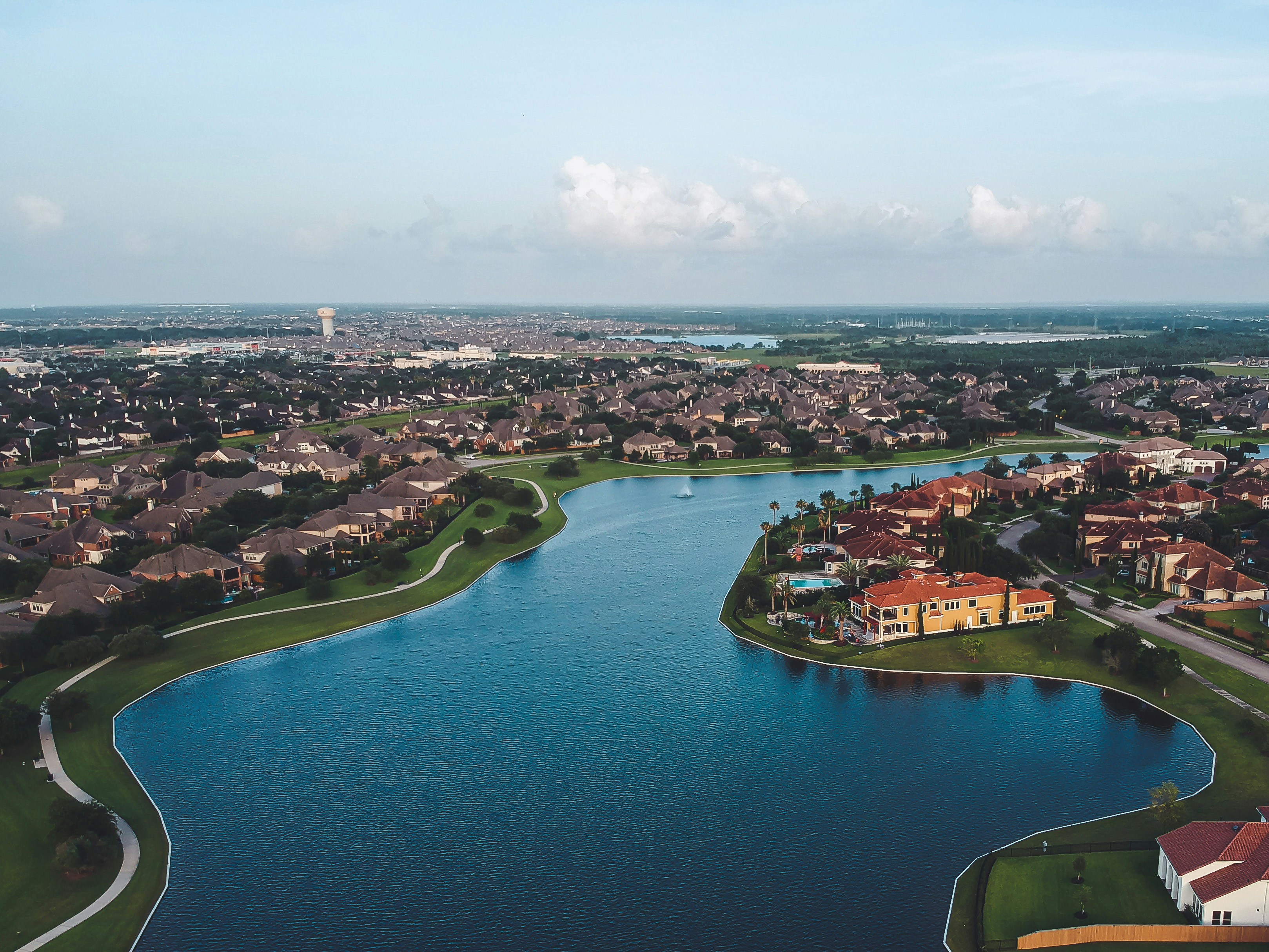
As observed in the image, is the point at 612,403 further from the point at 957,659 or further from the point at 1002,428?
the point at 957,659

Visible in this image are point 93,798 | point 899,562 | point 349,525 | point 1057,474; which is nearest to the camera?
point 93,798

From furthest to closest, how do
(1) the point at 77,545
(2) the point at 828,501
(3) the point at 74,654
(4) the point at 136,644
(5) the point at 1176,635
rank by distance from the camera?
(2) the point at 828,501, (1) the point at 77,545, (5) the point at 1176,635, (4) the point at 136,644, (3) the point at 74,654

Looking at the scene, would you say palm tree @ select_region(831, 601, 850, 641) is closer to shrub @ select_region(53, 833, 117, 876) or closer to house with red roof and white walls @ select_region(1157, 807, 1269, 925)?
house with red roof and white walls @ select_region(1157, 807, 1269, 925)

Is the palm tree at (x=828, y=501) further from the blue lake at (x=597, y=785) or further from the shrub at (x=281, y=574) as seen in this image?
the shrub at (x=281, y=574)

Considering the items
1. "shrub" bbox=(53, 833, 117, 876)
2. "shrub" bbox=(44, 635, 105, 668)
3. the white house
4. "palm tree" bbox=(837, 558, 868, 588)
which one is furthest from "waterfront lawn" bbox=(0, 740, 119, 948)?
"palm tree" bbox=(837, 558, 868, 588)

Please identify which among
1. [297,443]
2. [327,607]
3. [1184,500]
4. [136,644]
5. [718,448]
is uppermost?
[297,443]

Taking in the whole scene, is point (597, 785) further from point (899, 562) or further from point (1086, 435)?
point (1086, 435)

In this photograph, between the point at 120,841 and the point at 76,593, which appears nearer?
the point at 120,841

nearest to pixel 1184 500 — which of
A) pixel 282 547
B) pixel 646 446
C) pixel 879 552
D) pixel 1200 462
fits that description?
pixel 1200 462
